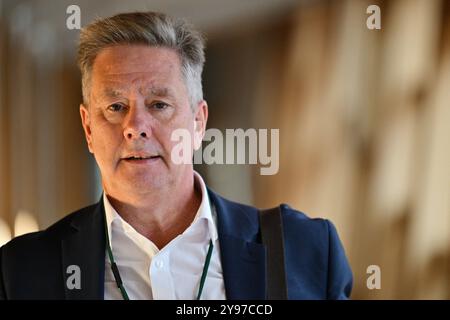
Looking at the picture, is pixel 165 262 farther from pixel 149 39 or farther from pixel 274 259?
pixel 149 39

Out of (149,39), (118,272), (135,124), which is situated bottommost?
(118,272)

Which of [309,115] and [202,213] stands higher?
[309,115]

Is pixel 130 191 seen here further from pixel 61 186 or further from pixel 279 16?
pixel 279 16

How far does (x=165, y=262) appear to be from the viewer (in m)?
1.05

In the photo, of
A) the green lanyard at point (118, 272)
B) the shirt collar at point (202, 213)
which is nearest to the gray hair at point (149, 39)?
the shirt collar at point (202, 213)

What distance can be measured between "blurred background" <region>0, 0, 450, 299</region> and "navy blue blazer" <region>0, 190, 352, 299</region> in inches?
1.1

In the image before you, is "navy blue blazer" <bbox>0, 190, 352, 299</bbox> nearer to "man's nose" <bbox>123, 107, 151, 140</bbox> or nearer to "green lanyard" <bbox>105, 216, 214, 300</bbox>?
"green lanyard" <bbox>105, 216, 214, 300</bbox>

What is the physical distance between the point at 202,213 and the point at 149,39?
313mm

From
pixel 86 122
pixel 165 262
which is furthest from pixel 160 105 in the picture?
pixel 165 262

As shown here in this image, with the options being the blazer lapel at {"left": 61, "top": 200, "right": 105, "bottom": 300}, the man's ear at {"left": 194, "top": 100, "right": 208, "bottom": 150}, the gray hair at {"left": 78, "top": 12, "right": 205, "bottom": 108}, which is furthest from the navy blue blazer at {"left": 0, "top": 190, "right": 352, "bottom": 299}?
the gray hair at {"left": 78, "top": 12, "right": 205, "bottom": 108}

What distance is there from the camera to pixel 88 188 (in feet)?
3.52

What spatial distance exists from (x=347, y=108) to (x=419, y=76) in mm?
152

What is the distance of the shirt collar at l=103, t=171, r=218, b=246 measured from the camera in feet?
3.45

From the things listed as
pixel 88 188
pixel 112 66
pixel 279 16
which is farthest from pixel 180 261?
pixel 279 16
